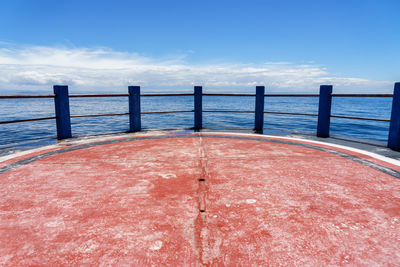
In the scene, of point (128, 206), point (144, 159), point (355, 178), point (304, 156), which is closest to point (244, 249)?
point (128, 206)

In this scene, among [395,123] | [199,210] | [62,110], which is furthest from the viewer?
[62,110]

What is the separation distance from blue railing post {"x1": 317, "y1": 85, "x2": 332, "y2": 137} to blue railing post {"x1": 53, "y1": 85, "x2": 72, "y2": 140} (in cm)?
504

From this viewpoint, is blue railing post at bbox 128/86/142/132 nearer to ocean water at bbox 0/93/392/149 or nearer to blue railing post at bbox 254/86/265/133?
ocean water at bbox 0/93/392/149

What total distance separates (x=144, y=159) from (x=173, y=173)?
0.72 meters

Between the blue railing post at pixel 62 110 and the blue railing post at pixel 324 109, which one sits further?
the blue railing post at pixel 324 109

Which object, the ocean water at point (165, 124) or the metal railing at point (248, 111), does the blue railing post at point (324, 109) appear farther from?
the ocean water at point (165, 124)

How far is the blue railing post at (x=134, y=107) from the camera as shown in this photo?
546 cm

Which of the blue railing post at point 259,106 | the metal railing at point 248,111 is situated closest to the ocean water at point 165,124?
the blue railing post at point 259,106

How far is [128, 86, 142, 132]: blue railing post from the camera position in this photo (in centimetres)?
546

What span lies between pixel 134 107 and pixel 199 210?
4075mm

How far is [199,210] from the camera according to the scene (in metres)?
1.88

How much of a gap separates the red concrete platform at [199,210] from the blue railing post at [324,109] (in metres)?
1.73

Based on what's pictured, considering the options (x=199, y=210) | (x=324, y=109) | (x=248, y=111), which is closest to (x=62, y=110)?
(x=248, y=111)

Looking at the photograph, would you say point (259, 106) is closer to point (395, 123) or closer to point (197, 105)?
point (197, 105)
